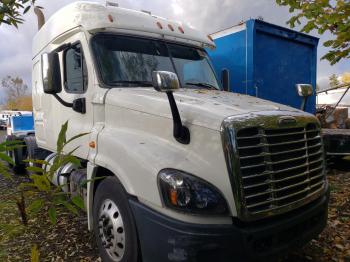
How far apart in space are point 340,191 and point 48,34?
17.4ft

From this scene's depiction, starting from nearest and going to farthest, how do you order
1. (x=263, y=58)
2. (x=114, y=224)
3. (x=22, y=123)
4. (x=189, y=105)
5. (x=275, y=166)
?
(x=275, y=166)
(x=189, y=105)
(x=114, y=224)
(x=263, y=58)
(x=22, y=123)

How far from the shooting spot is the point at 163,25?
4.39 metres

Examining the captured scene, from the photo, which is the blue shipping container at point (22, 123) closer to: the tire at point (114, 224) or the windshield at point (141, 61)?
the windshield at point (141, 61)

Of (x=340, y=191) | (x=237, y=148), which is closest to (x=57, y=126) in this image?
(x=237, y=148)

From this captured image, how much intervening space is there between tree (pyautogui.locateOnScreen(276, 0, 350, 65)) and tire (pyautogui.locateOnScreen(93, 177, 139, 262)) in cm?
295

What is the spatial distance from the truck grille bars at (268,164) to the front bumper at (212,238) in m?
0.11

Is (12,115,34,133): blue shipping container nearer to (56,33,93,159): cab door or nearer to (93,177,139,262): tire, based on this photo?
(56,33,93,159): cab door

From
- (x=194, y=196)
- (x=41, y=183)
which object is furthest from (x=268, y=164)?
(x=41, y=183)

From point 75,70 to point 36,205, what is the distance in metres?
2.91

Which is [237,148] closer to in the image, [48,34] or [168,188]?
[168,188]

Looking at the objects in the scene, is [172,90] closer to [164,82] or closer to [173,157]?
[164,82]

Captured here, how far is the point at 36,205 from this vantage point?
5.08 feet

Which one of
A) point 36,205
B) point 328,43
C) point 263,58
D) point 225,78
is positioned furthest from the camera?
point 263,58

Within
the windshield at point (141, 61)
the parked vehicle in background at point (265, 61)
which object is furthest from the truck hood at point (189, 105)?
the parked vehicle in background at point (265, 61)
